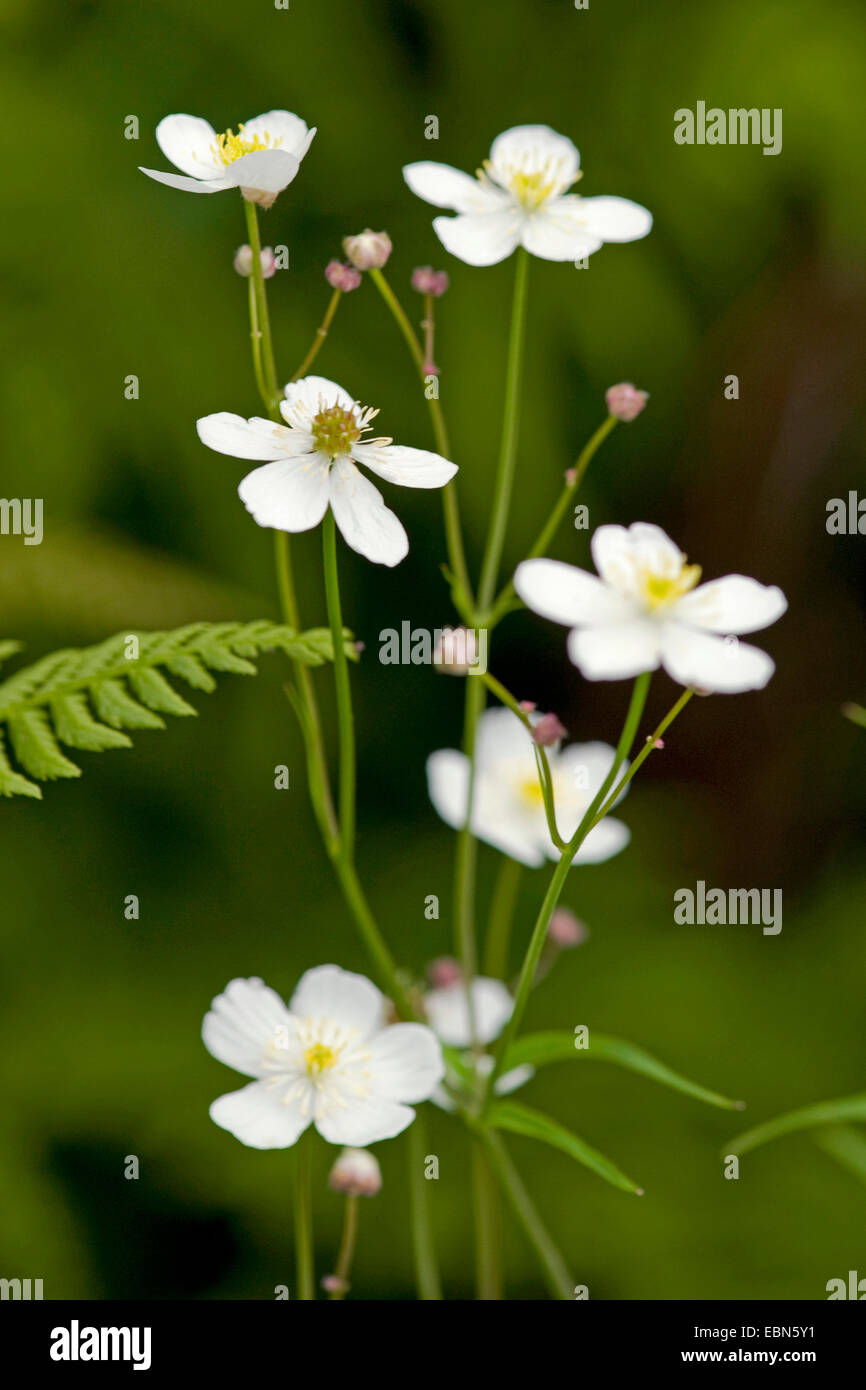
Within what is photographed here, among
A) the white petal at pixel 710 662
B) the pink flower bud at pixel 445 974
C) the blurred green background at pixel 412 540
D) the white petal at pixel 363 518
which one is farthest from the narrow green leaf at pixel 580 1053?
the blurred green background at pixel 412 540

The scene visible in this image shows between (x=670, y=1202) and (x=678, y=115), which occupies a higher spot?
(x=678, y=115)

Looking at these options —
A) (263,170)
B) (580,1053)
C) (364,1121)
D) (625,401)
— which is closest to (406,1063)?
(364,1121)

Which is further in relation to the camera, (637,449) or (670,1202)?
(637,449)

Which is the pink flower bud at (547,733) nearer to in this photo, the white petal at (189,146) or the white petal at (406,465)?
the white petal at (406,465)

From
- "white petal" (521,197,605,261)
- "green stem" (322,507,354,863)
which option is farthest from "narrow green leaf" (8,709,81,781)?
"white petal" (521,197,605,261)

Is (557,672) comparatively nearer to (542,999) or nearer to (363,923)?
(542,999)

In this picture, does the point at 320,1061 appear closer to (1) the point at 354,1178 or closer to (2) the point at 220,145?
(1) the point at 354,1178
